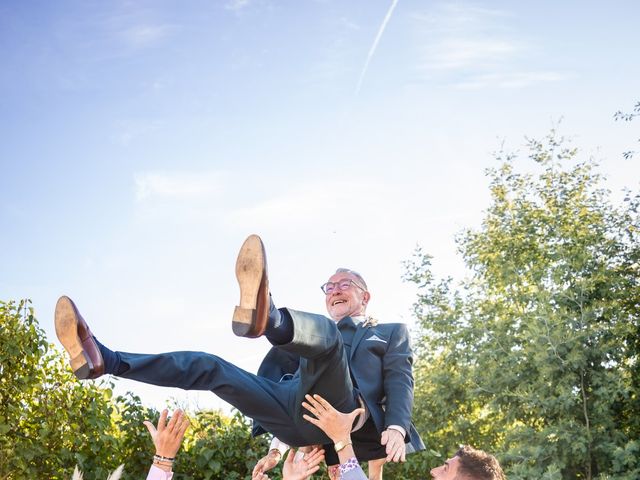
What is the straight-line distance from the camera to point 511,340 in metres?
9.95

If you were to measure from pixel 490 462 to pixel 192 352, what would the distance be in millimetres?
1487

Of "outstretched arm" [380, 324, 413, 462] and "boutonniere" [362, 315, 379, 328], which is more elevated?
"boutonniere" [362, 315, 379, 328]

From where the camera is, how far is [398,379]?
13.1 feet

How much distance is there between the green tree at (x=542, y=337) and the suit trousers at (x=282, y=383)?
18.0 feet

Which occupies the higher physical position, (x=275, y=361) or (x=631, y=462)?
(x=275, y=361)

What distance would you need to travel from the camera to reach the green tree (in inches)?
356

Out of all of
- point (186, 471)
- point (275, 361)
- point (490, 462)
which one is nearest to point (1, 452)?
point (186, 471)

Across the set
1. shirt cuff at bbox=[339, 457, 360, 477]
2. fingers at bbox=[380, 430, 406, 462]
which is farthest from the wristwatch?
fingers at bbox=[380, 430, 406, 462]

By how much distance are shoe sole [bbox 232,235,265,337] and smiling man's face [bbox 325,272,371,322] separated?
1444 millimetres

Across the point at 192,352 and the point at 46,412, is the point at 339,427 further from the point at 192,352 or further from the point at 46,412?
the point at 46,412

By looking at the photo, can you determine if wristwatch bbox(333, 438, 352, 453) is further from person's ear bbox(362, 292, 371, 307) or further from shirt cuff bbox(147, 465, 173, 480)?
person's ear bbox(362, 292, 371, 307)

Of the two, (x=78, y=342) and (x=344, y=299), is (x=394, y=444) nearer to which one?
(x=344, y=299)

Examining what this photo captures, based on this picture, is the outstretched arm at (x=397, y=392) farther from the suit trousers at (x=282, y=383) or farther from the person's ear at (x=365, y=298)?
the person's ear at (x=365, y=298)

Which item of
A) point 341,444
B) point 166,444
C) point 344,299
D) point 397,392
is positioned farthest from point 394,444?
point 166,444
